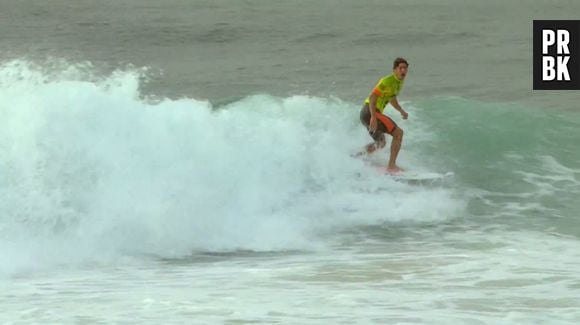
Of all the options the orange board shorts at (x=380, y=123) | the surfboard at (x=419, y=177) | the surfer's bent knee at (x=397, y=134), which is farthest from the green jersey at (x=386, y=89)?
the surfboard at (x=419, y=177)

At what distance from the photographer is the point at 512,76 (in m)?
22.3

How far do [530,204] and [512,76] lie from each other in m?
8.85

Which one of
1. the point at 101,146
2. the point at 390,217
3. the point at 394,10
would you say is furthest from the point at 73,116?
the point at 394,10

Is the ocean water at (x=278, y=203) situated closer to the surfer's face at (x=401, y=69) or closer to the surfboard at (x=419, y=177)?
the surfboard at (x=419, y=177)

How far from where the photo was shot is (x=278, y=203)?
43.4 feet

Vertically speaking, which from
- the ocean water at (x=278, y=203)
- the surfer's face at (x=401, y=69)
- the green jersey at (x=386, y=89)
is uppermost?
the surfer's face at (x=401, y=69)

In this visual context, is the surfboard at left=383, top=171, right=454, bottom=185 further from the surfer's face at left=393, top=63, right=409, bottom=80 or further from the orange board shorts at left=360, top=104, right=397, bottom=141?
the surfer's face at left=393, top=63, right=409, bottom=80

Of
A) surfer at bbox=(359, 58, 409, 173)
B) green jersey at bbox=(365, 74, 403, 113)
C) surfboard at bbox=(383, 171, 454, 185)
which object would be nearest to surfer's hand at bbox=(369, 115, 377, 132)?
surfer at bbox=(359, 58, 409, 173)

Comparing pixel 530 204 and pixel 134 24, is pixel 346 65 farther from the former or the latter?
pixel 530 204

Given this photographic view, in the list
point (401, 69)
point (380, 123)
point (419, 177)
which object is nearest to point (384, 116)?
point (380, 123)

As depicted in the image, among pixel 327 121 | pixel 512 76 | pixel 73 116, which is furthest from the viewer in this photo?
pixel 512 76

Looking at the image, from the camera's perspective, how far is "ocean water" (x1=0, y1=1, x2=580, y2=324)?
8.98m

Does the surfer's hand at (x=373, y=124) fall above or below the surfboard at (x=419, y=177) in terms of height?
above

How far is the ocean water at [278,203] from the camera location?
898 centimetres
